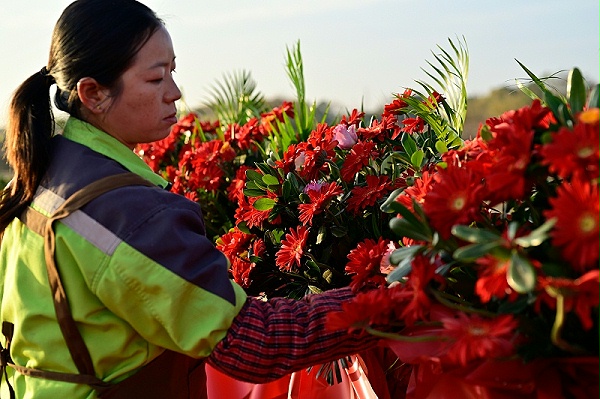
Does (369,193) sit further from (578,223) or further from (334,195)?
(578,223)

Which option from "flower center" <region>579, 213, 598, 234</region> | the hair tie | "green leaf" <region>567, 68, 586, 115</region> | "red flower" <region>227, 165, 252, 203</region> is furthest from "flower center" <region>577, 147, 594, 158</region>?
"red flower" <region>227, 165, 252, 203</region>

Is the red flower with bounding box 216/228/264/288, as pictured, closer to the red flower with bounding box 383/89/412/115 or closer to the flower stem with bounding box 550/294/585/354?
the red flower with bounding box 383/89/412/115

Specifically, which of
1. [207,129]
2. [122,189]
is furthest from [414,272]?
[207,129]

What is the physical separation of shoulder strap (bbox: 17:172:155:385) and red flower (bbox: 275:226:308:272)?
54 centimetres

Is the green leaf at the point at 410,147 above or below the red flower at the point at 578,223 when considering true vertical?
below

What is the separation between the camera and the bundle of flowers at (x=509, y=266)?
1172 millimetres

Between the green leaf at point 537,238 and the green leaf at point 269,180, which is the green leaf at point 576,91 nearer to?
the green leaf at point 537,238

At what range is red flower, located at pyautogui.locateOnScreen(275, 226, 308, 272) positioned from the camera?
6.76 feet

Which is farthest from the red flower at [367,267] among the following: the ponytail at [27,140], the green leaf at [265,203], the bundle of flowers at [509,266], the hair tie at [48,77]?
the hair tie at [48,77]

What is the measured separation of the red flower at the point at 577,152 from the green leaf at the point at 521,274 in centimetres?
14

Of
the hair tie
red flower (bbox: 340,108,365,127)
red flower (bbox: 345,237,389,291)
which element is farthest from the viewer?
red flower (bbox: 340,108,365,127)

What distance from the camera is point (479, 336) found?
4.03 ft

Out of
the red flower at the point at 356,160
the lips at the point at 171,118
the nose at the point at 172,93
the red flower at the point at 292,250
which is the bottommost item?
the red flower at the point at 292,250

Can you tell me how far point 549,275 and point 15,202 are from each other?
1084mm
